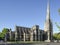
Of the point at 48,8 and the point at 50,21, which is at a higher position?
the point at 48,8

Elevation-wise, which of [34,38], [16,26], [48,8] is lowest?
[34,38]

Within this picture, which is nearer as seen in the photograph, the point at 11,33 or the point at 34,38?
the point at 11,33

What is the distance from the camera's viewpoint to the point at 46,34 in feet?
523

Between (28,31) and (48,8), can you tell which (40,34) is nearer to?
(28,31)

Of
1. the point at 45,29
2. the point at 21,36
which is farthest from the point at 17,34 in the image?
the point at 45,29

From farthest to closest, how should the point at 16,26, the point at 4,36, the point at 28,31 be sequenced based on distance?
the point at 28,31 → the point at 16,26 → the point at 4,36

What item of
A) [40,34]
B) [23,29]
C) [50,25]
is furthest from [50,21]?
[23,29]

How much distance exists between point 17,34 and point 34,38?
16662 millimetres

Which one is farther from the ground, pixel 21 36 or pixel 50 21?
pixel 50 21

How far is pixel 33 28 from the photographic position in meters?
158

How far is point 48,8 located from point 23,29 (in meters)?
29.3

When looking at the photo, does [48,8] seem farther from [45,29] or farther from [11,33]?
[11,33]

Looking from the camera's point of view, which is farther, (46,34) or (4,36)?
(46,34)

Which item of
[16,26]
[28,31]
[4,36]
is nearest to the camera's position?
[4,36]
